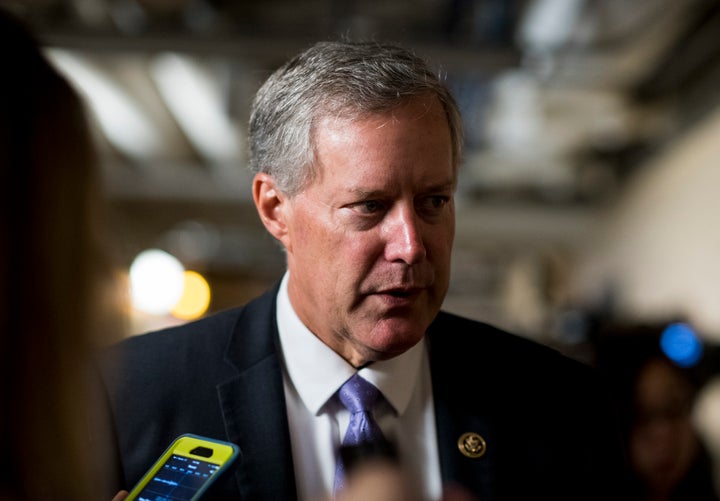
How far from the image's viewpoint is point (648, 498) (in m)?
2.51

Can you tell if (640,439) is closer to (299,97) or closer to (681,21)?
(299,97)

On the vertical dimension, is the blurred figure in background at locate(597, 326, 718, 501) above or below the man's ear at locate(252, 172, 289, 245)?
below

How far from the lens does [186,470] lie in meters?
1.25

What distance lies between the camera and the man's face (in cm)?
148

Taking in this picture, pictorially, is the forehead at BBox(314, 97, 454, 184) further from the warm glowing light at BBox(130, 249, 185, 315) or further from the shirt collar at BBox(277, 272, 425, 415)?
the warm glowing light at BBox(130, 249, 185, 315)

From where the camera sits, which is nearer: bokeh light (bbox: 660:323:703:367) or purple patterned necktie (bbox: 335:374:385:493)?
purple patterned necktie (bbox: 335:374:385:493)

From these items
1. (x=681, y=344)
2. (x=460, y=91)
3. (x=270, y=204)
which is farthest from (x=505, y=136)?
(x=270, y=204)

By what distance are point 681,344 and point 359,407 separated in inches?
69.0

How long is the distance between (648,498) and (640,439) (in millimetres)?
175

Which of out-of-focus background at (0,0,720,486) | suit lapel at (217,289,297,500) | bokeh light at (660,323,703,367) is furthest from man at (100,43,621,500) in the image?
bokeh light at (660,323,703,367)

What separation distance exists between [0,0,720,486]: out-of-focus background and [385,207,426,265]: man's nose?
0.46 meters

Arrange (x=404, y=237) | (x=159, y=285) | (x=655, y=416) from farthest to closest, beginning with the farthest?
(x=159, y=285), (x=655, y=416), (x=404, y=237)

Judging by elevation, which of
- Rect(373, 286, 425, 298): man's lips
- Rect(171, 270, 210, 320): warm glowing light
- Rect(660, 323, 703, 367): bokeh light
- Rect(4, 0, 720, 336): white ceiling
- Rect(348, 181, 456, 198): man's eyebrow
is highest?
Rect(4, 0, 720, 336): white ceiling

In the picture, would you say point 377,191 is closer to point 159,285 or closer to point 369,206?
point 369,206
